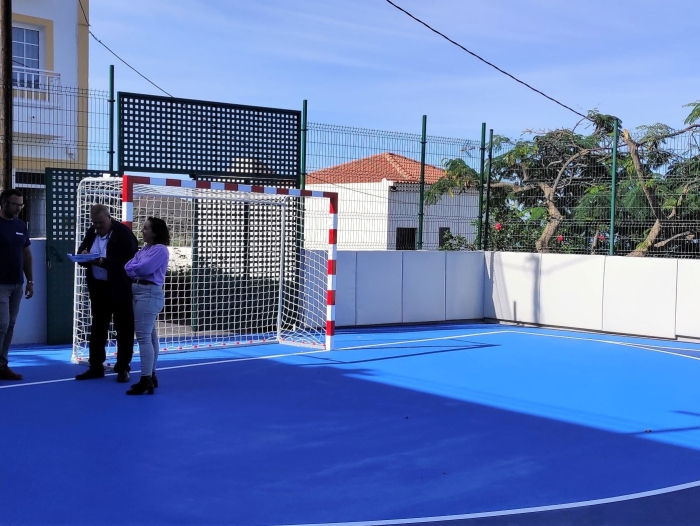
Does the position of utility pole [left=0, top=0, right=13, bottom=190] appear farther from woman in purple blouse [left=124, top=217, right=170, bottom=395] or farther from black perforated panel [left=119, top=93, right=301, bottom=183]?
woman in purple blouse [left=124, top=217, right=170, bottom=395]

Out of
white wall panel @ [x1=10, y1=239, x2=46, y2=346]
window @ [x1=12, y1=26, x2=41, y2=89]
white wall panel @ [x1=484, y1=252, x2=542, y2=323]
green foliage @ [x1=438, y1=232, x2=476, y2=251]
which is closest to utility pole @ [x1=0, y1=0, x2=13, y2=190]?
white wall panel @ [x1=10, y1=239, x2=46, y2=346]

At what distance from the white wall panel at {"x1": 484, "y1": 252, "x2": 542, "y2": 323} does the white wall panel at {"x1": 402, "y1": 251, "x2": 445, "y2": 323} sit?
1.14 metres

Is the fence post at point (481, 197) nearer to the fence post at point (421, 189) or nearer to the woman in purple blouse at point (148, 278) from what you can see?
the fence post at point (421, 189)

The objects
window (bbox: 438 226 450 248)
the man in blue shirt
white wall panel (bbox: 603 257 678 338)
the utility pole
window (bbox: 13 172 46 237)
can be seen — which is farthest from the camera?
window (bbox: 438 226 450 248)

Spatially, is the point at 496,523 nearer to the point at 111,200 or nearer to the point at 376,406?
the point at 376,406

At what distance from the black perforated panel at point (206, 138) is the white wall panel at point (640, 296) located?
5.84m

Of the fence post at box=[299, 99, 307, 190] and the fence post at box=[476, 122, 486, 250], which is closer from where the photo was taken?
the fence post at box=[299, 99, 307, 190]

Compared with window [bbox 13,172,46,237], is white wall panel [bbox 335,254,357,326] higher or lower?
lower

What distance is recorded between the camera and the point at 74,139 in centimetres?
1159

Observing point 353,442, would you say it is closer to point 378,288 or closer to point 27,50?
point 378,288

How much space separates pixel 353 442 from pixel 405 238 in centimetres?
858

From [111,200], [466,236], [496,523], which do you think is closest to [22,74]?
[111,200]

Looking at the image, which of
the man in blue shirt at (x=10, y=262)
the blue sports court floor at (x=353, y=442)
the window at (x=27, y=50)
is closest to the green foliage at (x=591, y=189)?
the blue sports court floor at (x=353, y=442)

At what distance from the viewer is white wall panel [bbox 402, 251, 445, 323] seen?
48.0 ft
